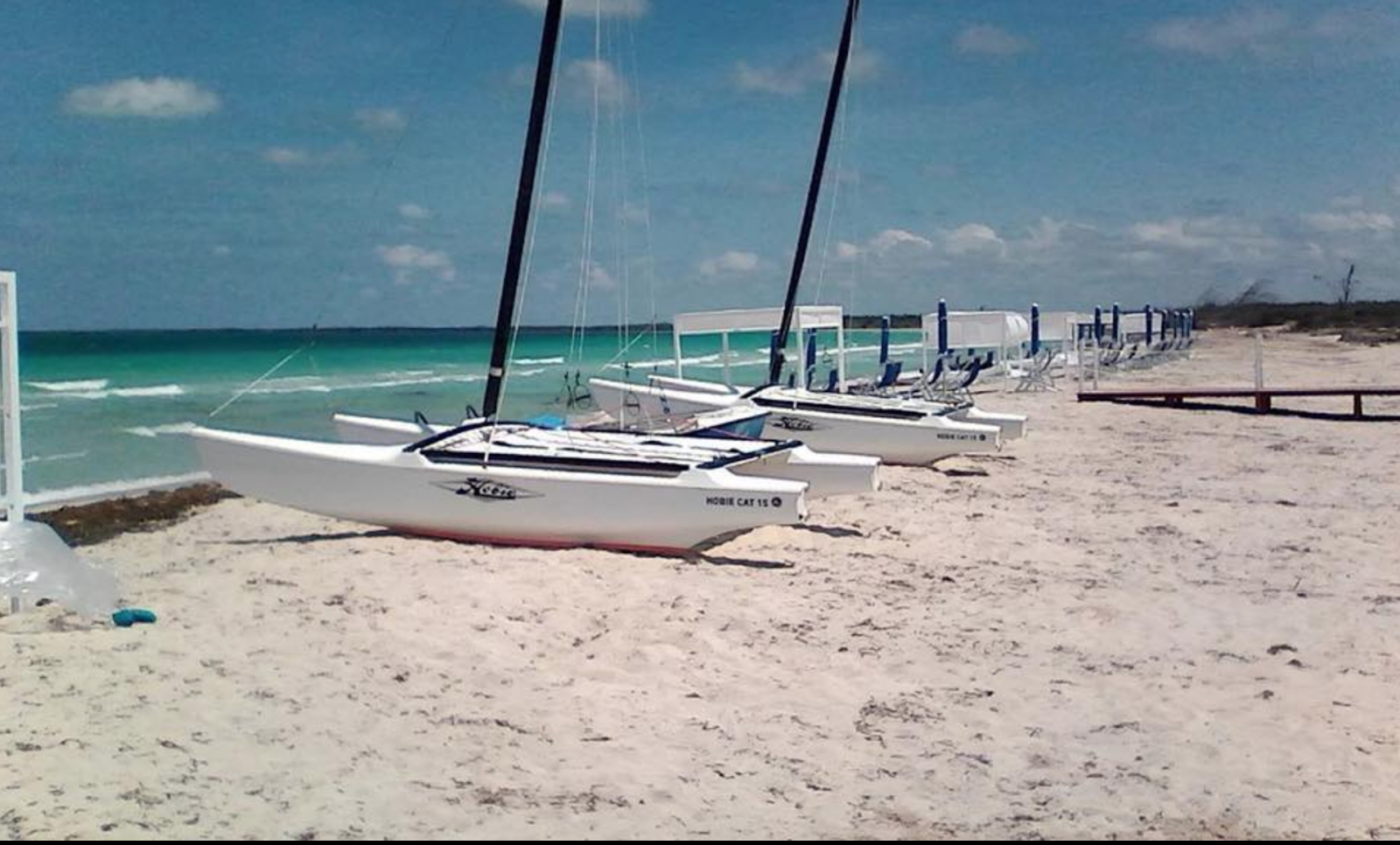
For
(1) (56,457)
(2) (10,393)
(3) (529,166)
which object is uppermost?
(3) (529,166)

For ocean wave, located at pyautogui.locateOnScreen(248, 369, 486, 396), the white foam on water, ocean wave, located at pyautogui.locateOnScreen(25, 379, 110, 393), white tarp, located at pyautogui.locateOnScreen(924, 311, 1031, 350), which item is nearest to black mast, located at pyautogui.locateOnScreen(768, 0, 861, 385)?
white tarp, located at pyautogui.locateOnScreen(924, 311, 1031, 350)

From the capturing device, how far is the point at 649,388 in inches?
559

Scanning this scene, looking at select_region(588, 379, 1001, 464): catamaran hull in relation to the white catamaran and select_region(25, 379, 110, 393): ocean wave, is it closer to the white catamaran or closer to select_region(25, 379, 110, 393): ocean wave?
the white catamaran

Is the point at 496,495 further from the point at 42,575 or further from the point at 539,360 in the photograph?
the point at 539,360

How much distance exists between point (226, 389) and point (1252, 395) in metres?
25.7

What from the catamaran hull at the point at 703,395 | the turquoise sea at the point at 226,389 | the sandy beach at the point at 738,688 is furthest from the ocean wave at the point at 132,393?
the sandy beach at the point at 738,688

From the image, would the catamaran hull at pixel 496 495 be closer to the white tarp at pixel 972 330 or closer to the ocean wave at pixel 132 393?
the white tarp at pixel 972 330

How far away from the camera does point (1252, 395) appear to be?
771 inches

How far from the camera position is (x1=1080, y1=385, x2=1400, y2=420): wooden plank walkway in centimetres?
1850

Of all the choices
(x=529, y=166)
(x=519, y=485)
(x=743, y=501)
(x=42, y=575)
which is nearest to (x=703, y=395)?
(x=529, y=166)

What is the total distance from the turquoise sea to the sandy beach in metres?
3.89

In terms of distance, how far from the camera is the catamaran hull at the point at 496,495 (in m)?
8.03

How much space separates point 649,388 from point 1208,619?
8.52 metres

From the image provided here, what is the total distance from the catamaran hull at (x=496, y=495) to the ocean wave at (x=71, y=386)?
2514 centimetres
